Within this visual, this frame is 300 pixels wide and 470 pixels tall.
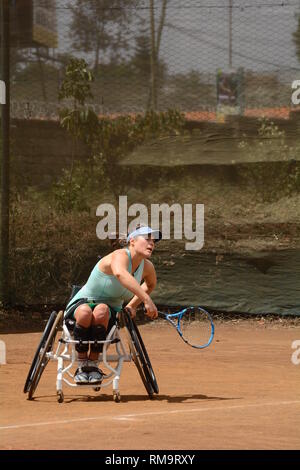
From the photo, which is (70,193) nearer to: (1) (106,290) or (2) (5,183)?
(2) (5,183)

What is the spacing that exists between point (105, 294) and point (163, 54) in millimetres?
4828

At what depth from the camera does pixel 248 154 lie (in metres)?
10.9

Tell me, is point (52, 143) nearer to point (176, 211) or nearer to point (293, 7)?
point (176, 211)

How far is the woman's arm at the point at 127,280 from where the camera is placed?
6.34m

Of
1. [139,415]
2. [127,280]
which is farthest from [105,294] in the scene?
[139,415]

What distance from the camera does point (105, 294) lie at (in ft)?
22.3

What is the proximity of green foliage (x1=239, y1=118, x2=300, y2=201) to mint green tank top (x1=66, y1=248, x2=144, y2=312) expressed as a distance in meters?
4.26

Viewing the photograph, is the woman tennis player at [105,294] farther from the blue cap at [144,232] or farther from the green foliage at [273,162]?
the green foliage at [273,162]

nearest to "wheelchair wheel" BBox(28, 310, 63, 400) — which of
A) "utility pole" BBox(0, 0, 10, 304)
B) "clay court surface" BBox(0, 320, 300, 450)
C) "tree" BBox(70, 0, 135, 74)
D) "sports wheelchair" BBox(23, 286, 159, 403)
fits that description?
"sports wheelchair" BBox(23, 286, 159, 403)

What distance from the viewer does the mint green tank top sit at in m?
6.75

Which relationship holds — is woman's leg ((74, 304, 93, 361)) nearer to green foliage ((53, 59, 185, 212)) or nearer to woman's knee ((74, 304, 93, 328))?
woman's knee ((74, 304, 93, 328))

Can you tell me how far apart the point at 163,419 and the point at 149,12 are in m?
6.37

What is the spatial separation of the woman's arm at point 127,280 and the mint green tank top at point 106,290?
11 centimetres

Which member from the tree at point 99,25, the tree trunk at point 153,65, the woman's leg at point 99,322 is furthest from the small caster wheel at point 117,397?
the tree at point 99,25
